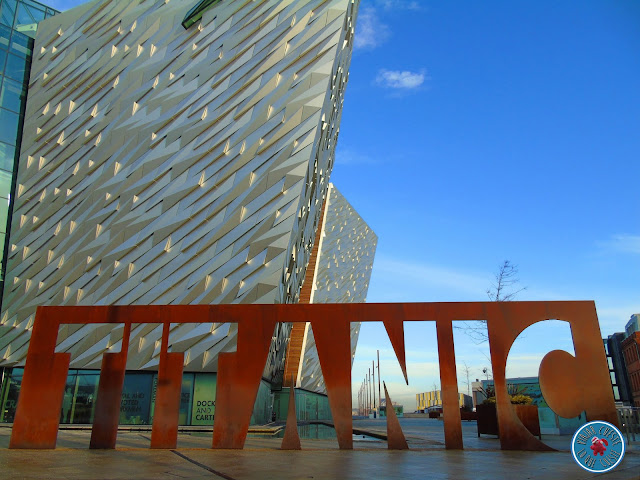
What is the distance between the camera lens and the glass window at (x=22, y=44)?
2558 centimetres

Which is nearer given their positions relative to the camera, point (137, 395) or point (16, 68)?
point (137, 395)

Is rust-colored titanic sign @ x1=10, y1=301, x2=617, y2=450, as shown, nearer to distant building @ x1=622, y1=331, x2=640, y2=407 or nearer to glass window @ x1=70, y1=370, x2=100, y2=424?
glass window @ x1=70, y1=370, x2=100, y2=424

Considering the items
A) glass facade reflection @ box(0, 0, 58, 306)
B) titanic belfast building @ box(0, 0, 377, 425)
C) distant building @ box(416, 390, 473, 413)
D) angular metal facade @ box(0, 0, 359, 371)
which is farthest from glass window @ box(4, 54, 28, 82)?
distant building @ box(416, 390, 473, 413)

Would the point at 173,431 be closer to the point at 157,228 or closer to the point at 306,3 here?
the point at 157,228

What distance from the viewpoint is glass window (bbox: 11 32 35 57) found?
25578 mm

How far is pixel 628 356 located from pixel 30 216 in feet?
219

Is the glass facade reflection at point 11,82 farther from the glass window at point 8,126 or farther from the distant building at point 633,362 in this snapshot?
the distant building at point 633,362

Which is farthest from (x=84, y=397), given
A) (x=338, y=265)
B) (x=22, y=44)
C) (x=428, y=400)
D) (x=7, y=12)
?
(x=428, y=400)

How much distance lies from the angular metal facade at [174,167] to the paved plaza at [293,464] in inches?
368

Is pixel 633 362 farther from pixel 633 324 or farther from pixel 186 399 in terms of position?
pixel 186 399

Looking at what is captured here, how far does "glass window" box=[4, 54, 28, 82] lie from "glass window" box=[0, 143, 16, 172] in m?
3.74

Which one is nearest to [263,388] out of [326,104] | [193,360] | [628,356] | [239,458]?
[193,360]

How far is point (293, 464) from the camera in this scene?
23.7 feet

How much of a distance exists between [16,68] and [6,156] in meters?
4.92
